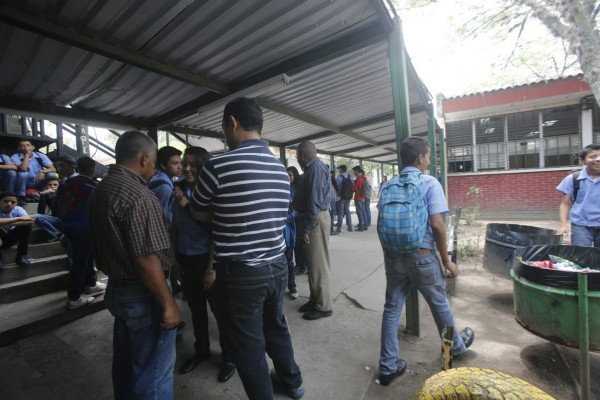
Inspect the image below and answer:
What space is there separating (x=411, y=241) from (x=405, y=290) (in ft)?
1.64

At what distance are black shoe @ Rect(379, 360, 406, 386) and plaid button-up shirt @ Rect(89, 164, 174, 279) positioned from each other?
5.93ft

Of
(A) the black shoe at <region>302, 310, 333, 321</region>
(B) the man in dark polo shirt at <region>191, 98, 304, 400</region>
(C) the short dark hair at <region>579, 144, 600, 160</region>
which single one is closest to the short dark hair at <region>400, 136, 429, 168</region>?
(B) the man in dark polo shirt at <region>191, 98, 304, 400</region>

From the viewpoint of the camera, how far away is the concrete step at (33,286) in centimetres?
379

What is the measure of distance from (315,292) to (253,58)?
2.75m

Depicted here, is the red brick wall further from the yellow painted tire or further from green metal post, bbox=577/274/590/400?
the yellow painted tire

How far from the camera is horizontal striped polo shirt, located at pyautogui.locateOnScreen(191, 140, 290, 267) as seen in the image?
1.58m

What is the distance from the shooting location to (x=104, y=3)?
236 centimetres

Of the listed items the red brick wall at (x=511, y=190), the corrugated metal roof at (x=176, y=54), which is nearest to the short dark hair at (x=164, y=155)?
the corrugated metal roof at (x=176, y=54)

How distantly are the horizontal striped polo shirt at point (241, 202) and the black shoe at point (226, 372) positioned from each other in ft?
4.27

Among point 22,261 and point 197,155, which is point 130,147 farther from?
point 22,261

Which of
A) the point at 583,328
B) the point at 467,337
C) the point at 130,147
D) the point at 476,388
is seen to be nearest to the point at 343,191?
the point at 467,337

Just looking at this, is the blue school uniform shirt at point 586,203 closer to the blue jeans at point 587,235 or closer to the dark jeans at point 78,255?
the blue jeans at point 587,235

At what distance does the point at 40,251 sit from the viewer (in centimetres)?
452

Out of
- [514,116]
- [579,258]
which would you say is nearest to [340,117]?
[579,258]
